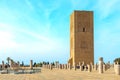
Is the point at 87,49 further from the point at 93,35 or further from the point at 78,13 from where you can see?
the point at 78,13

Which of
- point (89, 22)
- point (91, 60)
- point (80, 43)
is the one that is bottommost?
point (91, 60)

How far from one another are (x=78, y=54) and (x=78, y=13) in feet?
26.8

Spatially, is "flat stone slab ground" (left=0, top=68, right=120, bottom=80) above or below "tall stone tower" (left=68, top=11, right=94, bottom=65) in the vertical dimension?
below

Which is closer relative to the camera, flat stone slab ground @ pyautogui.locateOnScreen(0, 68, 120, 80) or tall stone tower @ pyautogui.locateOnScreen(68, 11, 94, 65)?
flat stone slab ground @ pyautogui.locateOnScreen(0, 68, 120, 80)

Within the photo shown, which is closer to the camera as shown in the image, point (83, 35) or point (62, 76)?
point (62, 76)

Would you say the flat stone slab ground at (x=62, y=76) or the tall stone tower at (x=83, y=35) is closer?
the flat stone slab ground at (x=62, y=76)

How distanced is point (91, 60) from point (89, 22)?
761cm

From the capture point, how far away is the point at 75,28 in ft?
185

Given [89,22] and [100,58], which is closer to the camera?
[100,58]

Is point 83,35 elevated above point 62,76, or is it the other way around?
point 83,35

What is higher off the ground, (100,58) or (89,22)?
(89,22)

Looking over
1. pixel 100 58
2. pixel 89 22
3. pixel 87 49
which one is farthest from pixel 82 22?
pixel 100 58

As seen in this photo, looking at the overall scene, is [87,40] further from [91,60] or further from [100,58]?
[100,58]

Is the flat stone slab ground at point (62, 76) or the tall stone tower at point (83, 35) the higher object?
the tall stone tower at point (83, 35)
